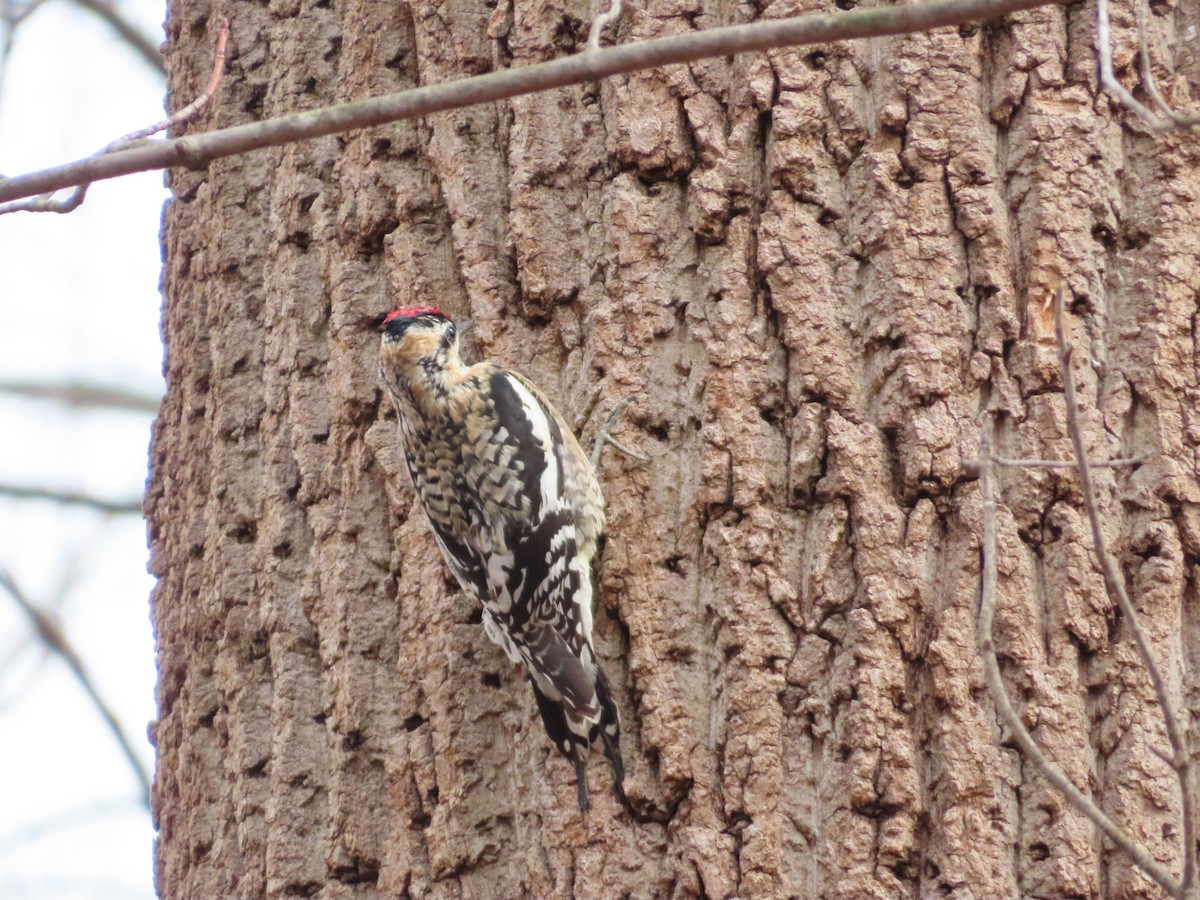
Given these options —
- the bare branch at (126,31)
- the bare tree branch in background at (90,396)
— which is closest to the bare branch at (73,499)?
the bare tree branch in background at (90,396)

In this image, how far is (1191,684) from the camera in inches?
98.2

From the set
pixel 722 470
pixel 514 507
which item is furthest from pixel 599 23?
pixel 514 507

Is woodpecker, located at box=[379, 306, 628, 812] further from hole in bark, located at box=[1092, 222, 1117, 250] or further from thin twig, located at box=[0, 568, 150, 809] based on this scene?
thin twig, located at box=[0, 568, 150, 809]

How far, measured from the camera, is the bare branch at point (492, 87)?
72.2 inches

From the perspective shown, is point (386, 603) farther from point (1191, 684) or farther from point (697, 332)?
point (1191, 684)

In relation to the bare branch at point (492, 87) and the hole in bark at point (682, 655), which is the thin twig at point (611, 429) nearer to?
the hole in bark at point (682, 655)

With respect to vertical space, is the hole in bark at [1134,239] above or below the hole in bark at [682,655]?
above

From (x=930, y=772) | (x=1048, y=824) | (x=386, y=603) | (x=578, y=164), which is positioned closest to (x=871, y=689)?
(x=930, y=772)

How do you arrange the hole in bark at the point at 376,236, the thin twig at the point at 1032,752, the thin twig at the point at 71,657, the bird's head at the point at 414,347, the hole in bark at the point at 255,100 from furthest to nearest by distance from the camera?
the thin twig at the point at 71,657
the hole in bark at the point at 255,100
the hole in bark at the point at 376,236
the bird's head at the point at 414,347
the thin twig at the point at 1032,752

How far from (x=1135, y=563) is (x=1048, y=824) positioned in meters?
0.52

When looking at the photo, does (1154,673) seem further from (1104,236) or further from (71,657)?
(71,657)

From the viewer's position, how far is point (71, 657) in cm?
639

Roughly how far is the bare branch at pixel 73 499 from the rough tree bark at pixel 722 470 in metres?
3.91

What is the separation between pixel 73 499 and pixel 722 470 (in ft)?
17.2
